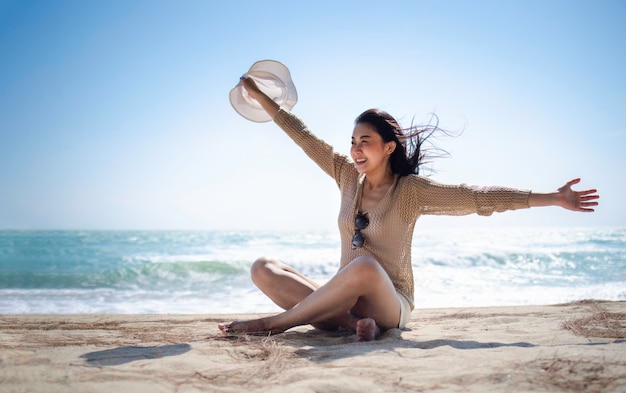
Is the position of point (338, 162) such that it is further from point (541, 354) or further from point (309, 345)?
point (541, 354)

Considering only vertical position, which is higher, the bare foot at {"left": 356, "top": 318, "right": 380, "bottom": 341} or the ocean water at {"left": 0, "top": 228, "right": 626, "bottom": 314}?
the bare foot at {"left": 356, "top": 318, "right": 380, "bottom": 341}

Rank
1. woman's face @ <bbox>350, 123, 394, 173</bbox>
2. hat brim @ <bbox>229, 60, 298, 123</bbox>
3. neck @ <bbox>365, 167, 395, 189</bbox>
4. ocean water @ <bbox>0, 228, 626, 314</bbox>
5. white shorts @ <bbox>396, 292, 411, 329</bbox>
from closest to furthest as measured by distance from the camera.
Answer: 1. white shorts @ <bbox>396, 292, 411, 329</bbox>
2. woman's face @ <bbox>350, 123, 394, 173</bbox>
3. neck @ <bbox>365, 167, 395, 189</bbox>
4. hat brim @ <bbox>229, 60, 298, 123</bbox>
5. ocean water @ <bbox>0, 228, 626, 314</bbox>

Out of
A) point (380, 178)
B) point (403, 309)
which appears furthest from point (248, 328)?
point (380, 178)

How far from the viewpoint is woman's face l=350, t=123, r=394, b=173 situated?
12.1 ft

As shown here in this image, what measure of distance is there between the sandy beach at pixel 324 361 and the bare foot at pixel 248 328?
0.09 m

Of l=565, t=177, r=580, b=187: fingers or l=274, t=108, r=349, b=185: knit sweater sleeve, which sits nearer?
l=565, t=177, r=580, b=187: fingers

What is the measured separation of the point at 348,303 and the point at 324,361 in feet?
2.58

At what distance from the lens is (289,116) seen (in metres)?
4.19

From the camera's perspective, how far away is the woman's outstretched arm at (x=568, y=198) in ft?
9.99

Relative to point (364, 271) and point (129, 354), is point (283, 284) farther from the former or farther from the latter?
point (129, 354)

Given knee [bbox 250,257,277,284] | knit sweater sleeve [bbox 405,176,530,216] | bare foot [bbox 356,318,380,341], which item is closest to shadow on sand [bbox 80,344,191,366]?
knee [bbox 250,257,277,284]

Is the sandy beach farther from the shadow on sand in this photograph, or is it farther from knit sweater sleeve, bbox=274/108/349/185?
knit sweater sleeve, bbox=274/108/349/185

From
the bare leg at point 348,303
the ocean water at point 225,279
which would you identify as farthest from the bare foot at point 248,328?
the ocean water at point 225,279

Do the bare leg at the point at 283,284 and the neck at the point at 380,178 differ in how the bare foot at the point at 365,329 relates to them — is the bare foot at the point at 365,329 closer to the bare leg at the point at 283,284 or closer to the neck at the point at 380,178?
the bare leg at the point at 283,284
